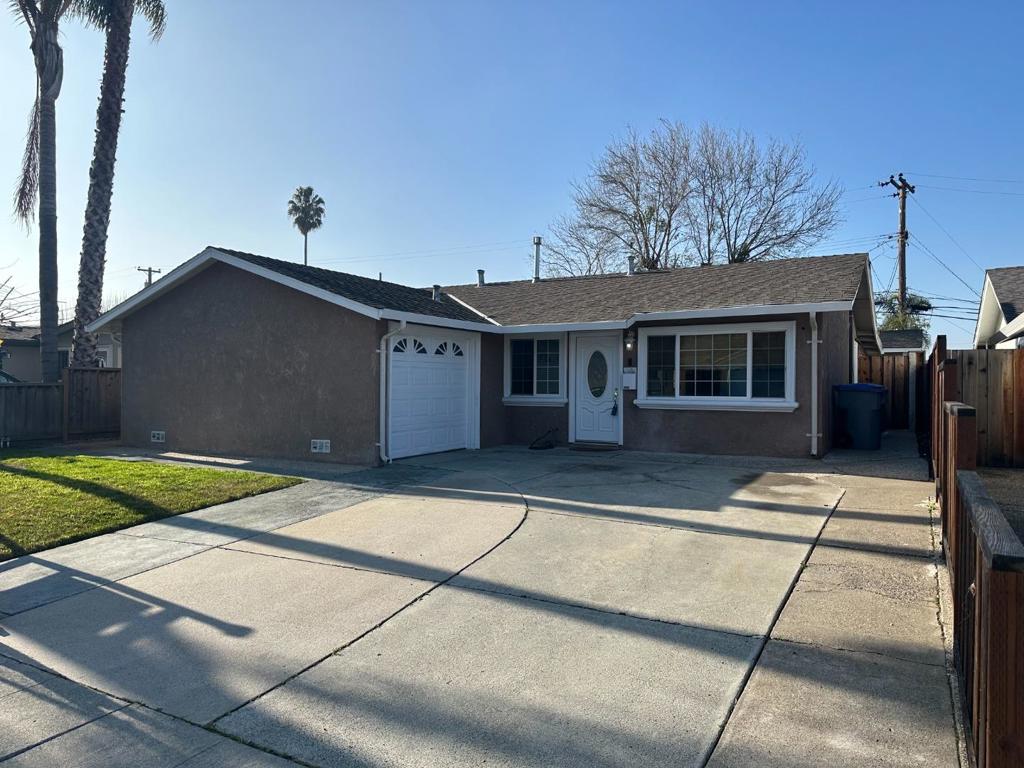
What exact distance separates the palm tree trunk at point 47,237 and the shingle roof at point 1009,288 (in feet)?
72.8

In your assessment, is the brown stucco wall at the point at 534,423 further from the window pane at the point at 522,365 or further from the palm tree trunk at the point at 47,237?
the palm tree trunk at the point at 47,237

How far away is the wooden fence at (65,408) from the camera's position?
1454cm

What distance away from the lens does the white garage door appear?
1184 centimetres

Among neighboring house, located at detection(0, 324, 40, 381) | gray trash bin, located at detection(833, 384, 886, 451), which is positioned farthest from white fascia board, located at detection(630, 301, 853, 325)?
neighboring house, located at detection(0, 324, 40, 381)

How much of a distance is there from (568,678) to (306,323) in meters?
9.59

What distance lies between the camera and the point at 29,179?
61.4 feet

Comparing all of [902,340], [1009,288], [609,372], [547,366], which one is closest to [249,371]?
[547,366]

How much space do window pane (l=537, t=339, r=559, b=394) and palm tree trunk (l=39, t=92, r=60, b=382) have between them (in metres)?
12.1

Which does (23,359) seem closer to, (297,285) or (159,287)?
(159,287)

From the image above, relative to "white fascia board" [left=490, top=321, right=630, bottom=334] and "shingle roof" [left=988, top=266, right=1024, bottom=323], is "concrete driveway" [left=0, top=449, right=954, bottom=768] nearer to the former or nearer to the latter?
"white fascia board" [left=490, top=321, right=630, bottom=334]

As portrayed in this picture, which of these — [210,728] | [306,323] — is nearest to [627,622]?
[210,728]

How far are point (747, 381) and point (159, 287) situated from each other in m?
11.4

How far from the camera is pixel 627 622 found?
450 centimetres

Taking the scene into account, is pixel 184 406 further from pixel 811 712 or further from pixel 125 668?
pixel 811 712
